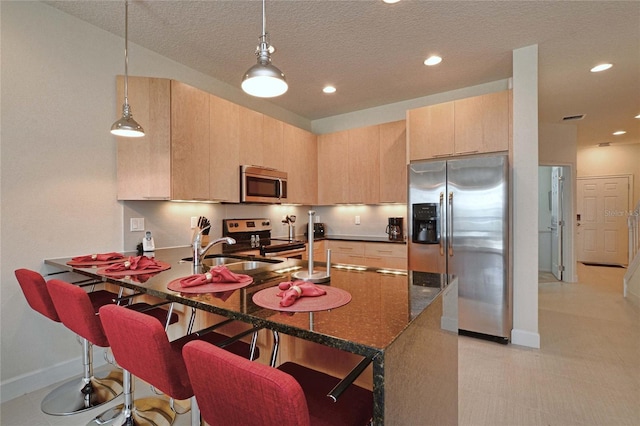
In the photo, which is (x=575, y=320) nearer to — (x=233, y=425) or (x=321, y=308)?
(x=321, y=308)

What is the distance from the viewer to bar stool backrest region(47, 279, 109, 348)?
143cm

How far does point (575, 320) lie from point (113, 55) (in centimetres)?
551

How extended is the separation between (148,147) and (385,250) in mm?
2772

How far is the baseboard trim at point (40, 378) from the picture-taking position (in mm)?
2072

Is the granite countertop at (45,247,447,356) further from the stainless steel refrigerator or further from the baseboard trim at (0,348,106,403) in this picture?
the stainless steel refrigerator

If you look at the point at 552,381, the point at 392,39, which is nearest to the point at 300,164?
the point at 392,39

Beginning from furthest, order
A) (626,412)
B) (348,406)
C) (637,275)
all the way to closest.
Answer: (637,275) → (626,412) → (348,406)

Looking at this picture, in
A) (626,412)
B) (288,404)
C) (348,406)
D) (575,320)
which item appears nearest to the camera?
(288,404)

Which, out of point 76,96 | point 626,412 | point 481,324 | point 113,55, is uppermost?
point 113,55

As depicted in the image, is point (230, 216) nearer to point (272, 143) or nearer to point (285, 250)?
point (285, 250)

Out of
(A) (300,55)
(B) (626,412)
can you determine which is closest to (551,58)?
(A) (300,55)

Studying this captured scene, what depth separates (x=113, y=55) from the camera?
2.64 metres

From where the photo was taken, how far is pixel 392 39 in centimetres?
267

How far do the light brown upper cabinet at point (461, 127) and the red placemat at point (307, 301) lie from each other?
256 cm
